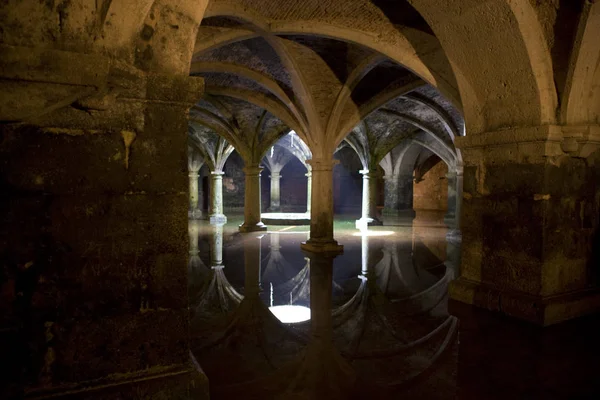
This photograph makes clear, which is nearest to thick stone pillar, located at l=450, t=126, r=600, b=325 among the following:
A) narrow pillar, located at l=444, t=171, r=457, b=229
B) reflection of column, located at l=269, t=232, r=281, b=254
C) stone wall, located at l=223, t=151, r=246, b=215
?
reflection of column, located at l=269, t=232, r=281, b=254

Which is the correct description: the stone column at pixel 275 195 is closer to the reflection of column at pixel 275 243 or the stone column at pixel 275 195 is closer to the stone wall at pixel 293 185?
the stone wall at pixel 293 185

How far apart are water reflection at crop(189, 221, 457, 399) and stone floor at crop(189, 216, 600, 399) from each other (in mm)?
12

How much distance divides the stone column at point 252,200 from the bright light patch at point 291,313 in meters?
8.02

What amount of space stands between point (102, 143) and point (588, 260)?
506 cm

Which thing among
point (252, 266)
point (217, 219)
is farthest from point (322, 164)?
point (217, 219)

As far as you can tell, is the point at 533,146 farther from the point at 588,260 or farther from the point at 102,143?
the point at 102,143

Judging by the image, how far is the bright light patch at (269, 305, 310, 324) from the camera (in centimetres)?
441

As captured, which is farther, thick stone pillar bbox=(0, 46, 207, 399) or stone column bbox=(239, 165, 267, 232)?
stone column bbox=(239, 165, 267, 232)

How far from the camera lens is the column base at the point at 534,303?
4.09 meters

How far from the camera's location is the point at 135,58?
217cm

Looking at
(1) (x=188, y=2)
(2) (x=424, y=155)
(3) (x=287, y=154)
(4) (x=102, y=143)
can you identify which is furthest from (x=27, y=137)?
(2) (x=424, y=155)

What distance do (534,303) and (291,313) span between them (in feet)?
8.39

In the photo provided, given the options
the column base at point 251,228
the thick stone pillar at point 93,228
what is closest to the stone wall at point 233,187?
the column base at point 251,228

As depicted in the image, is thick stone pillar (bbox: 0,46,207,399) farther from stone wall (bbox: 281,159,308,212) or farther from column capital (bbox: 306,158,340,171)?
stone wall (bbox: 281,159,308,212)
